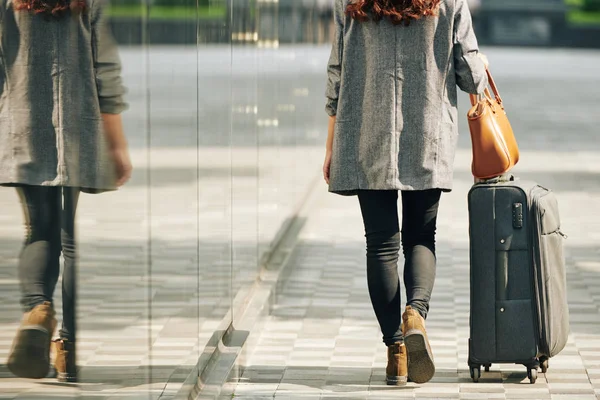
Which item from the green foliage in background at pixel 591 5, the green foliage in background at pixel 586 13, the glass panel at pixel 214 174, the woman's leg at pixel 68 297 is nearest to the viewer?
the woman's leg at pixel 68 297

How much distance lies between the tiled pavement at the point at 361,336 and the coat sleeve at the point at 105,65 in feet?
6.08

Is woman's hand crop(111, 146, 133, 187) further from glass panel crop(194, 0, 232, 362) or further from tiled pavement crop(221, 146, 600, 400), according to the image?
tiled pavement crop(221, 146, 600, 400)

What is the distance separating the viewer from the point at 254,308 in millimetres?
5637

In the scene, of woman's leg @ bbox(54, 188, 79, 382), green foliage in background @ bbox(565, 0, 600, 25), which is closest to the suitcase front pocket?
woman's leg @ bbox(54, 188, 79, 382)

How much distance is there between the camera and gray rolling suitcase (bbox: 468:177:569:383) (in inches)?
177

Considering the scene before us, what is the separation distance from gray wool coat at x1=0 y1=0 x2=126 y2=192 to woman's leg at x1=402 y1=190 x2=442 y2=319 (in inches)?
74.5

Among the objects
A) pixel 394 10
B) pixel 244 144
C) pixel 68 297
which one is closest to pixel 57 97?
pixel 68 297

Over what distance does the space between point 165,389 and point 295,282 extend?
3278mm

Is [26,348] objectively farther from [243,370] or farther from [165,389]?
[243,370]

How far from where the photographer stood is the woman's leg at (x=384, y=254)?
15.0ft

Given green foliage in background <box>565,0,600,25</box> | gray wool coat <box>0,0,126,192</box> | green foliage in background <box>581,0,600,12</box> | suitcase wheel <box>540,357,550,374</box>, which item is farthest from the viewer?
green foliage in background <box>581,0,600,12</box>

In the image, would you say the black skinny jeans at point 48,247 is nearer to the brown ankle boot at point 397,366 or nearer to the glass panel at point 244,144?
the brown ankle boot at point 397,366

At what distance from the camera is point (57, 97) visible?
97.9 inches

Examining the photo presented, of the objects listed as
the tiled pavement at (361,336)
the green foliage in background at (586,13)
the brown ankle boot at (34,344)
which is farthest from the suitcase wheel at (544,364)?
the green foliage in background at (586,13)
